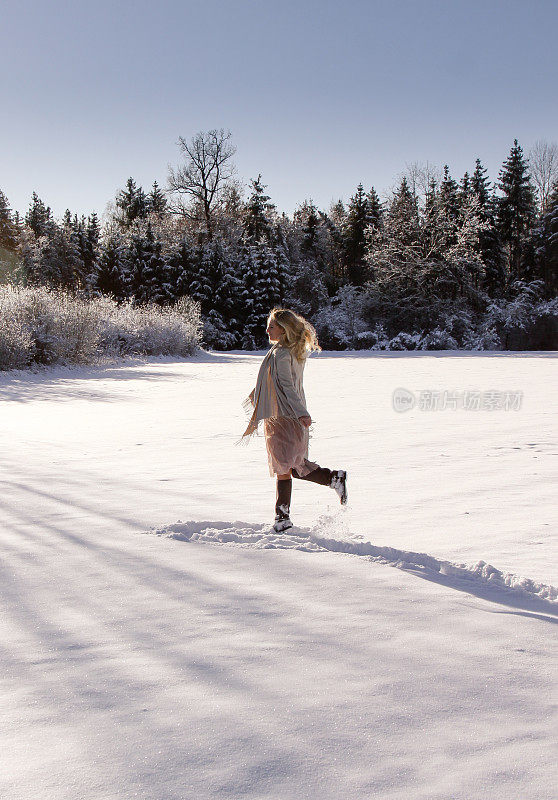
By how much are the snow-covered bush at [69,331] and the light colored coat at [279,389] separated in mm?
13992

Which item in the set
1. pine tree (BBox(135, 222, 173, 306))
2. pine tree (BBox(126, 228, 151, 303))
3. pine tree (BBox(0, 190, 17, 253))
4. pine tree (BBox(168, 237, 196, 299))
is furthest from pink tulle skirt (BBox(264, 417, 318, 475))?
pine tree (BBox(0, 190, 17, 253))

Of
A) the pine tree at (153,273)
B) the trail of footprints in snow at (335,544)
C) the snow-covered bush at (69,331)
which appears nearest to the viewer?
the trail of footprints in snow at (335,544)

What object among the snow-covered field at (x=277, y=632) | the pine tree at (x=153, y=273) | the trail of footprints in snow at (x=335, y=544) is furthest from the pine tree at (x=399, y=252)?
the trail of footprints in snow at (x=335, y=544)

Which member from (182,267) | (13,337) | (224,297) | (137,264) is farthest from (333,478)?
(137,264)

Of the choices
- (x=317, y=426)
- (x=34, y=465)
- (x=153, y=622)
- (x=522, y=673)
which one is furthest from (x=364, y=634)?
(x=317, y=426)

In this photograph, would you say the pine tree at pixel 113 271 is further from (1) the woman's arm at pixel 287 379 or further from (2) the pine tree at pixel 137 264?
(1) the woman's arm at pixel 287 379

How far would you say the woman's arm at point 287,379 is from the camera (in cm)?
413

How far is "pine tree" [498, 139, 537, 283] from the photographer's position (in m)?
45.8

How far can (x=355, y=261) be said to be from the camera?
51.8 meters

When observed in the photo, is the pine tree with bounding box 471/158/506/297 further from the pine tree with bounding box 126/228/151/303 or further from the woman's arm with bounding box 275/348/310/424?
the woman's arm with bounding box 275/348/310/424

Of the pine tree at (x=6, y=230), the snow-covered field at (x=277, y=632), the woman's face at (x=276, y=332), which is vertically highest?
the pine tree at (x=6, y=230)

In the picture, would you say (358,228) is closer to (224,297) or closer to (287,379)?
(224,297)

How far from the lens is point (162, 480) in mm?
5750

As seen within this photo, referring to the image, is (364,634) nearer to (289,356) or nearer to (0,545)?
(289,356)
